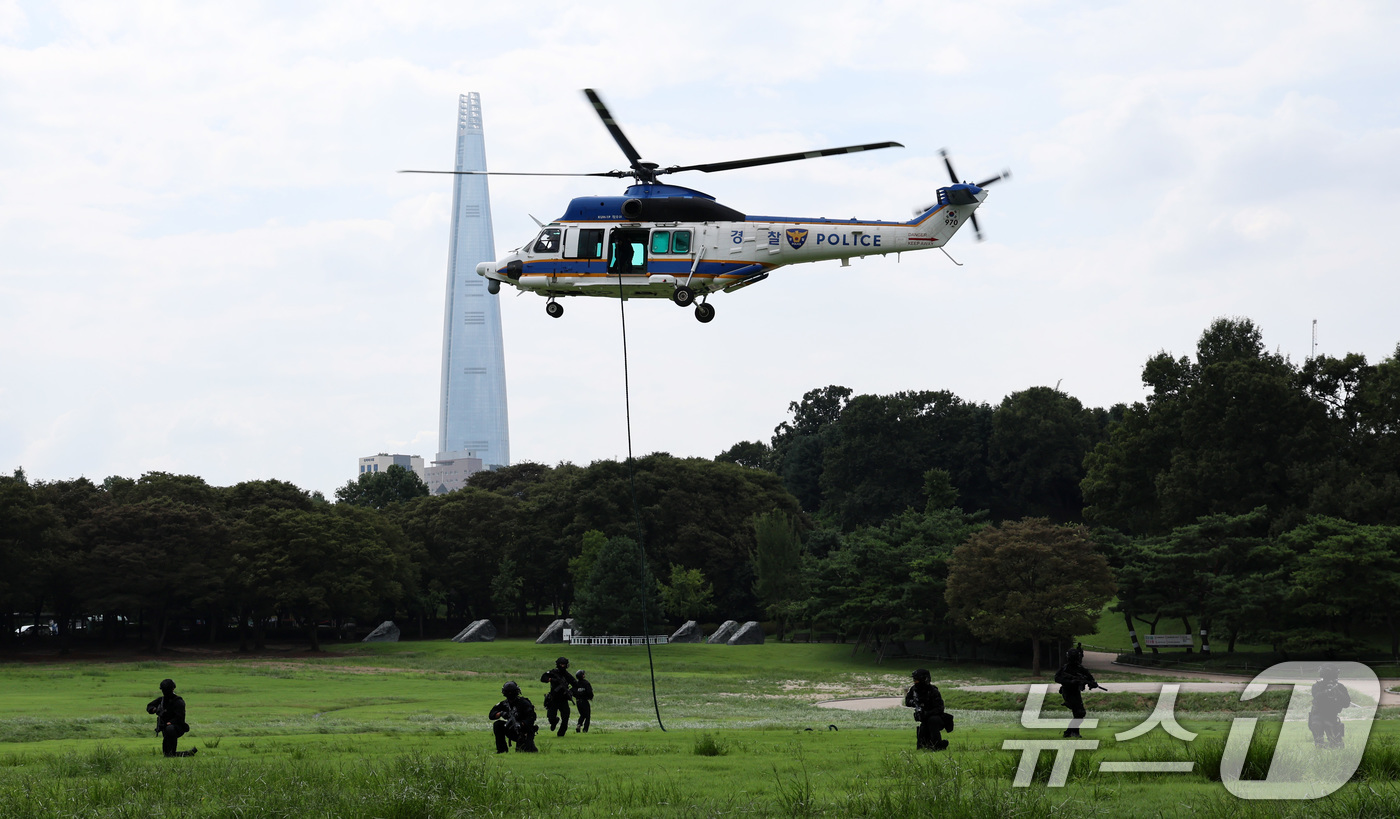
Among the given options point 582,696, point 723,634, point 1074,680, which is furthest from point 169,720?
point 723,634

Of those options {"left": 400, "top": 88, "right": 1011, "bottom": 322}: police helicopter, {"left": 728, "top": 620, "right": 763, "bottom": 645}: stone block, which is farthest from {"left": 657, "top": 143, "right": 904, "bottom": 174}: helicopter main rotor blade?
{"left": 728, "top": 620, "right": 763, "bottom": 645}: stone block

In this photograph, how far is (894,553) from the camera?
2586 inches

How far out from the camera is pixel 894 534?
2709 inches

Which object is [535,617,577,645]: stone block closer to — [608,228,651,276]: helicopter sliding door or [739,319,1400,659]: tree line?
[739,319,1400,659]: tree line

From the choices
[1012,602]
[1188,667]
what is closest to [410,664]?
[1012,602]

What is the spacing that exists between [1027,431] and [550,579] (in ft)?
136

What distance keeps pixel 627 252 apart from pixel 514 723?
9129mm

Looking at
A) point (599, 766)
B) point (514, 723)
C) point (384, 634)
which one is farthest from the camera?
point (384, 634)

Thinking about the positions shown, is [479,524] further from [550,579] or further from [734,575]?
[734,575]

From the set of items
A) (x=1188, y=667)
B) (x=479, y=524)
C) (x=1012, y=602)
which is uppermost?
(x=479, y=524)

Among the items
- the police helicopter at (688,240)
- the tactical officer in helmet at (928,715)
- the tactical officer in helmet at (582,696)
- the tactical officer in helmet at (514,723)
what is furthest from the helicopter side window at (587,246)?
the tactical officer in helmet at (928,715)

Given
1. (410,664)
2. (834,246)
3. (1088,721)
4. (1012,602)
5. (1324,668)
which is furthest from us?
(410,664)

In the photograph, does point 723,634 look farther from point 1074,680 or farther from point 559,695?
point 1074,680

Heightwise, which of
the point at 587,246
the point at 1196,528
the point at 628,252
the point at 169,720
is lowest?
the point at 169,720
